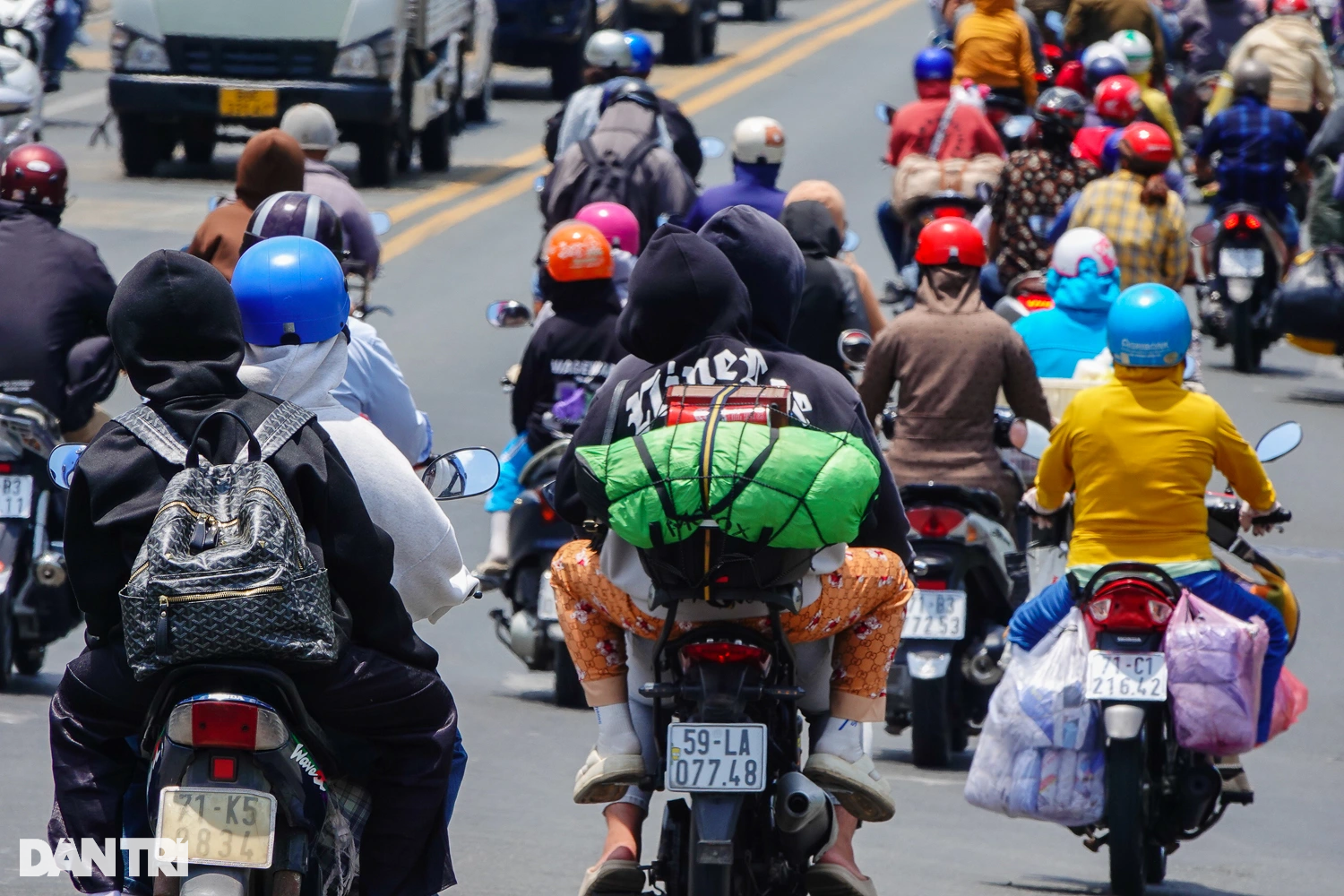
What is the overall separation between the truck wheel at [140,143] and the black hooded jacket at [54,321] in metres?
11.3

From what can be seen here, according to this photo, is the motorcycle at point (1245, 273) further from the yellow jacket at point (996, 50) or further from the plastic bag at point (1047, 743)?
the plastic bag at point (1047, 743)

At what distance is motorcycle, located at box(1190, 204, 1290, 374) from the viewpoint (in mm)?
16031

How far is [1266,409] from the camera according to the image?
15414 millimetres

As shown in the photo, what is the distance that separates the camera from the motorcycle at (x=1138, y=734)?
6727 mm

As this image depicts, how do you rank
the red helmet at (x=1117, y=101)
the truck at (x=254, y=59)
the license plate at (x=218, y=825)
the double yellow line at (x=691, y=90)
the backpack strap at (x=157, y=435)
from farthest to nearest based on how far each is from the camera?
1. the double yellow line at (x=691, y=90)
2. the truck at (x=254, y=59)
3. the red helmet at (x=1117, y=101)
4. the backpack strap at (x=157, y=435)
5. the license plate at (x=218, y=825)

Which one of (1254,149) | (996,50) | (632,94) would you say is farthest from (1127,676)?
(996,50)

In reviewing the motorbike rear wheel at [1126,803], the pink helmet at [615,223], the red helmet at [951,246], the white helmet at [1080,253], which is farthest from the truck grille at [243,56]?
the motorbike rear wheel at [1126,803]

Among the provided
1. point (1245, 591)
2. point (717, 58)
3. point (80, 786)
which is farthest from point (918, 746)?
point (717, 58)

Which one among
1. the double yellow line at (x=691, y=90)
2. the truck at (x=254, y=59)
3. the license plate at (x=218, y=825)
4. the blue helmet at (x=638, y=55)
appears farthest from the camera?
the double yellow line at (x=691, y=90)

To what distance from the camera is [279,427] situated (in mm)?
4355

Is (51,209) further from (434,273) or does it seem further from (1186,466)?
(434,273)

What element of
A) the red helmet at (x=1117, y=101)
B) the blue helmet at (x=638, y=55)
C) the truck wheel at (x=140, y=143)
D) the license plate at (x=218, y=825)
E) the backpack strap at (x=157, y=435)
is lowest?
the truck wheel at (x=140, y=143)

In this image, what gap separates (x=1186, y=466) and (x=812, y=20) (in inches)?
1123

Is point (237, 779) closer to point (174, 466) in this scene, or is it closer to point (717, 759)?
point (174, 466)
